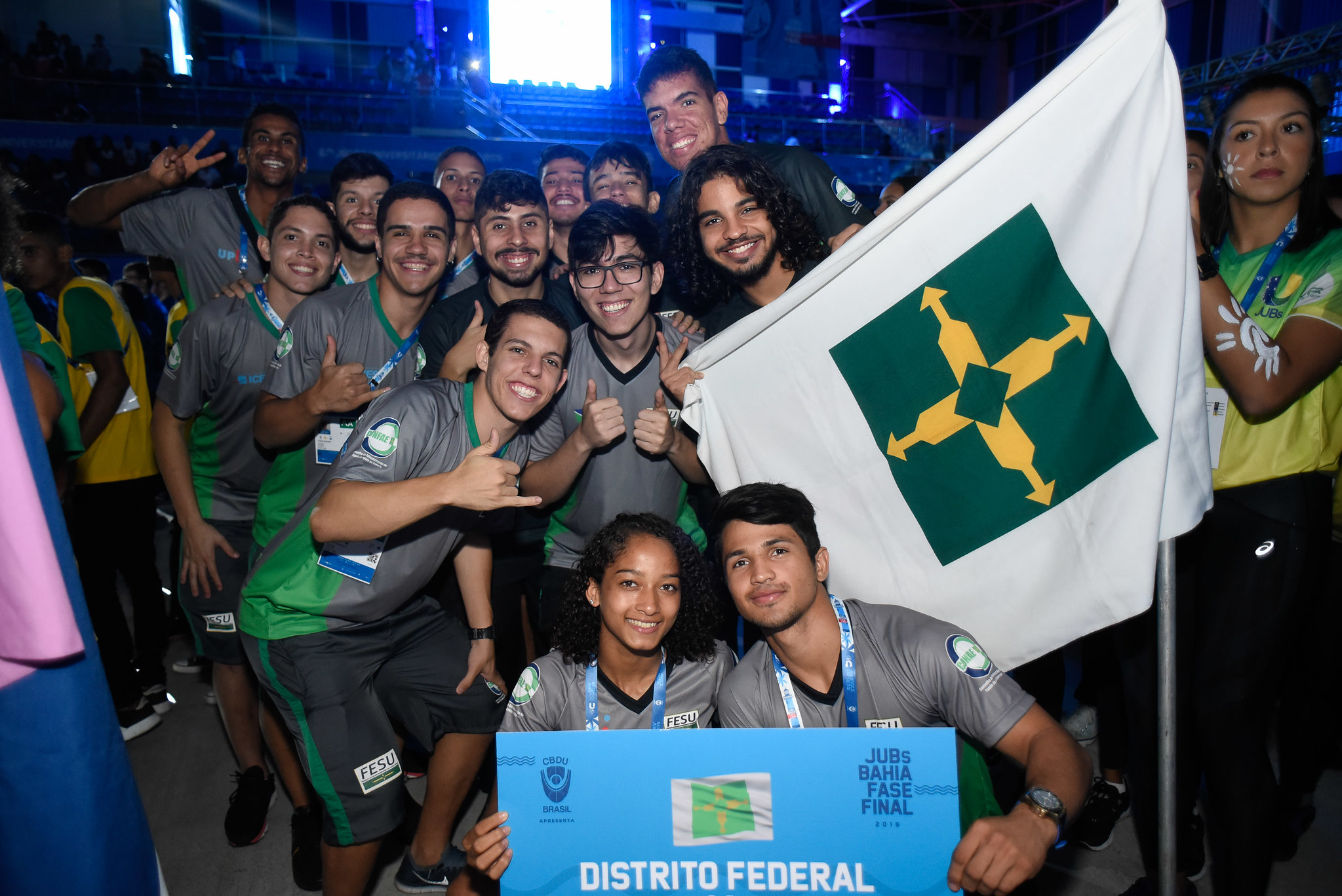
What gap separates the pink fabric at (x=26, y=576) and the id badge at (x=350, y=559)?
1.20 meters

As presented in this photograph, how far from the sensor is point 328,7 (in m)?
19.8

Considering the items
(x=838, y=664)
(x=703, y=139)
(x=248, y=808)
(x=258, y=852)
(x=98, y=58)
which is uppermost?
(x=98, y=58)

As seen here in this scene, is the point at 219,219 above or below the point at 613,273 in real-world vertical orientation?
above

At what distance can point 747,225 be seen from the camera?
241 cm

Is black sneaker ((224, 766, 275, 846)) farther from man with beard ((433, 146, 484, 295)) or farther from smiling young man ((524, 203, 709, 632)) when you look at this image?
man with beard ((433, 146, 484, 295))

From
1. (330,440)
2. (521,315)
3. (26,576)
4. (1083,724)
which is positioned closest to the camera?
(26,576)

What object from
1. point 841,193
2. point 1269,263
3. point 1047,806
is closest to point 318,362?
point 841,193

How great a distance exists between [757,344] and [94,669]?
1.54 meters

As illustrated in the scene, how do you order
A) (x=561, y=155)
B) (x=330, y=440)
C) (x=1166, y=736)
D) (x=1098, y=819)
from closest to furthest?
(x=1166, y=736), (x=330, y=440), (x=1098, y=819), (x=561, y=155)

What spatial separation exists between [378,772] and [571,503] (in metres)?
0.91

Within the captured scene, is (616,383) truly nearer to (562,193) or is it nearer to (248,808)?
(562,193)

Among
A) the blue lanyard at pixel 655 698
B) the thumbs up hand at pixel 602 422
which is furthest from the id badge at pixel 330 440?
the blue lanyard at pixel 655 698

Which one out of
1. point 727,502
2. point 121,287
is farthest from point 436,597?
point 121,287

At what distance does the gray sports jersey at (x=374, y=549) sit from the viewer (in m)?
2.05
